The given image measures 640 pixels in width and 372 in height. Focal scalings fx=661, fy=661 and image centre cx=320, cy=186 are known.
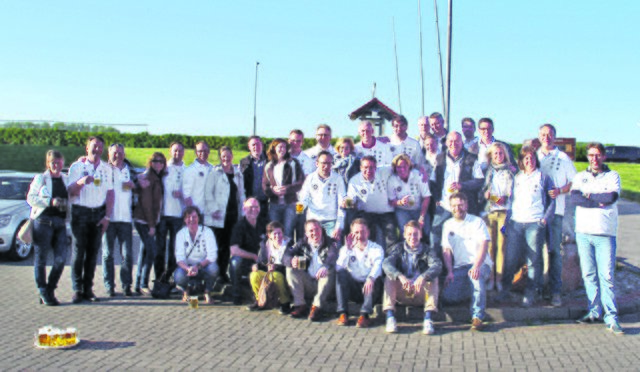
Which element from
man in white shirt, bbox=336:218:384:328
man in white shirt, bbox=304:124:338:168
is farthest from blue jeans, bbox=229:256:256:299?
man in white shirt, bbox=304:124:338:168

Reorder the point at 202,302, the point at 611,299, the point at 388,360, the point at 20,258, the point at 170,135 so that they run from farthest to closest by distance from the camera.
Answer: the point at 170,135
the point at 20,258
the point at 202,302
the point at 611,299
the point at 388,360

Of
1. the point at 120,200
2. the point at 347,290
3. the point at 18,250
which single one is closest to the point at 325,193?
the point at 347,290

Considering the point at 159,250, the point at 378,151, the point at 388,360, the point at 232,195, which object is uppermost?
the point at 378,151

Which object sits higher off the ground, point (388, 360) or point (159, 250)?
point (159, 250)

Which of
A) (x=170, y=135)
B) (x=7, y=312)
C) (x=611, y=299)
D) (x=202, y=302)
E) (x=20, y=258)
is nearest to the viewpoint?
(x=611, y=299)

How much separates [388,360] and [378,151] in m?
3.65

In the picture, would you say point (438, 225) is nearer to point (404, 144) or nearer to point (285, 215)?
point (404, 144)

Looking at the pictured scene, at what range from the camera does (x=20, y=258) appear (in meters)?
12.4

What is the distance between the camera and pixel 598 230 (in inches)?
298

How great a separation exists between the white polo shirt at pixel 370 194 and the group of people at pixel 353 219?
0.09 ft

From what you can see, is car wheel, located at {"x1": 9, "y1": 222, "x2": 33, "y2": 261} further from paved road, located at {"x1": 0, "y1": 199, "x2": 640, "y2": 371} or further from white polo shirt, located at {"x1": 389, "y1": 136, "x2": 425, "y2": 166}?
white polo shirt, located at {"x1": 389, "y1": 136, "x2": 425, "y2": 166}

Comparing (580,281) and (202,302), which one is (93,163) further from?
Result: (580,281)

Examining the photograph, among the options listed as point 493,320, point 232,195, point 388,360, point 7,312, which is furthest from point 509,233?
point 7,312

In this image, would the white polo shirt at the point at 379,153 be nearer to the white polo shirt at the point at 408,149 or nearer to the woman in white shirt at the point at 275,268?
the white polo shirt at the point at 408,149
